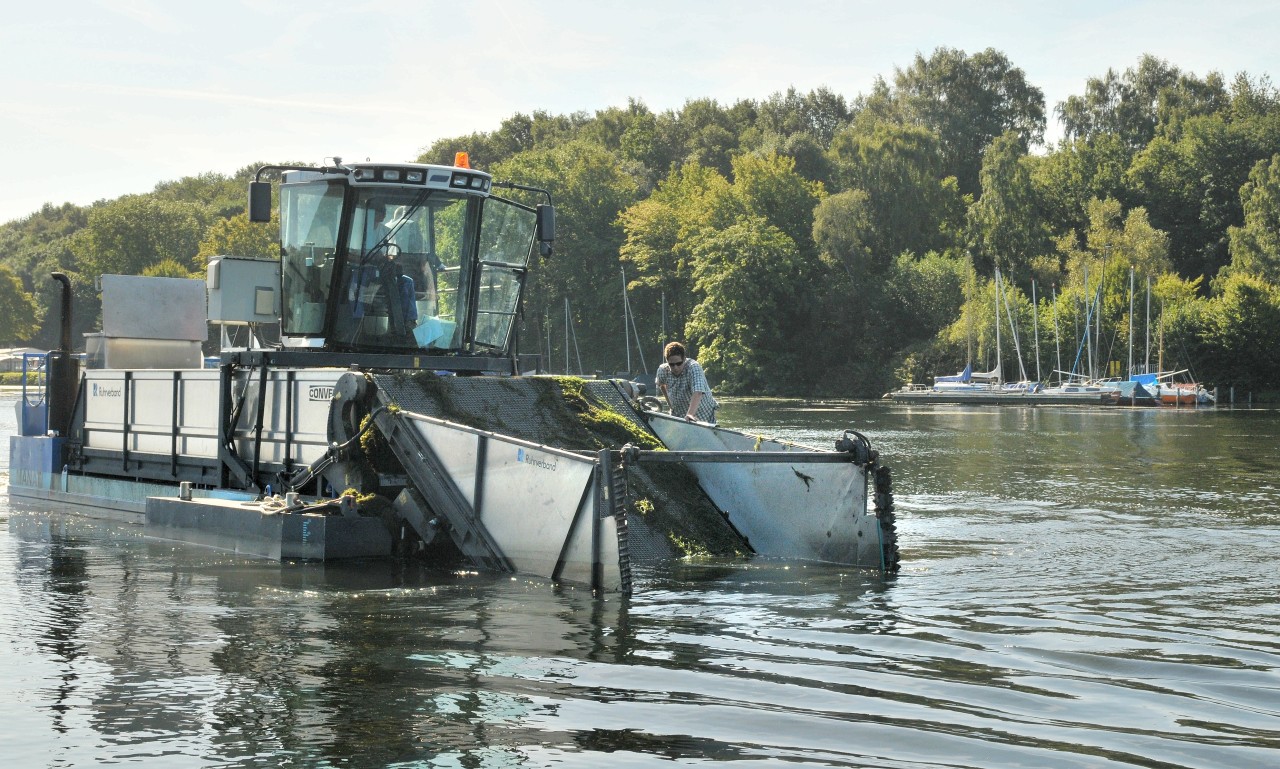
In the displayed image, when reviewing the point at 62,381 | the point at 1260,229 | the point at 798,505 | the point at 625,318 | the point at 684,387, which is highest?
the point at 1260,229

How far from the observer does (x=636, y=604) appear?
11.1 meters

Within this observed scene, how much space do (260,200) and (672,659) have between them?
7996mm

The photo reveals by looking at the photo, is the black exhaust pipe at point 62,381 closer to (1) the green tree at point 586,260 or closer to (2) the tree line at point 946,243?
(2) the tree line at point 946,243

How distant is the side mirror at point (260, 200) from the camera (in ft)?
48.3

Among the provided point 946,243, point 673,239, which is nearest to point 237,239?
point 673,239

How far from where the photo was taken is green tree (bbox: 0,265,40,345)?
14012 centimetres

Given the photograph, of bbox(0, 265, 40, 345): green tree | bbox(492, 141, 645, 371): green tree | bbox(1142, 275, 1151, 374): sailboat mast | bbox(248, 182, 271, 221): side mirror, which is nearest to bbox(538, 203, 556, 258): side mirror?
bbox(248, 182, 271, 221): side mirror

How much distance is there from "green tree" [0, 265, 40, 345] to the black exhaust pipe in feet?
431

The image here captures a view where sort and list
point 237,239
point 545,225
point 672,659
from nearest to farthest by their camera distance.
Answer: point 672,659 < point 545,225 < point 237,239

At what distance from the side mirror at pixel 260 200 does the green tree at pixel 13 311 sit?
13838 cm

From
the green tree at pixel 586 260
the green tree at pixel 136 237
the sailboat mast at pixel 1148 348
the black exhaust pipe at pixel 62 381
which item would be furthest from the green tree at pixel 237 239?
the black exhaust pipe at pixel 62 381

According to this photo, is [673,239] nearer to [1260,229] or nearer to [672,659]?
[1260,229]

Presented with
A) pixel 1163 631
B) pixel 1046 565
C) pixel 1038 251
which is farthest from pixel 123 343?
pixel 1038 251

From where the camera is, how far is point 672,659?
9086 millimetres
